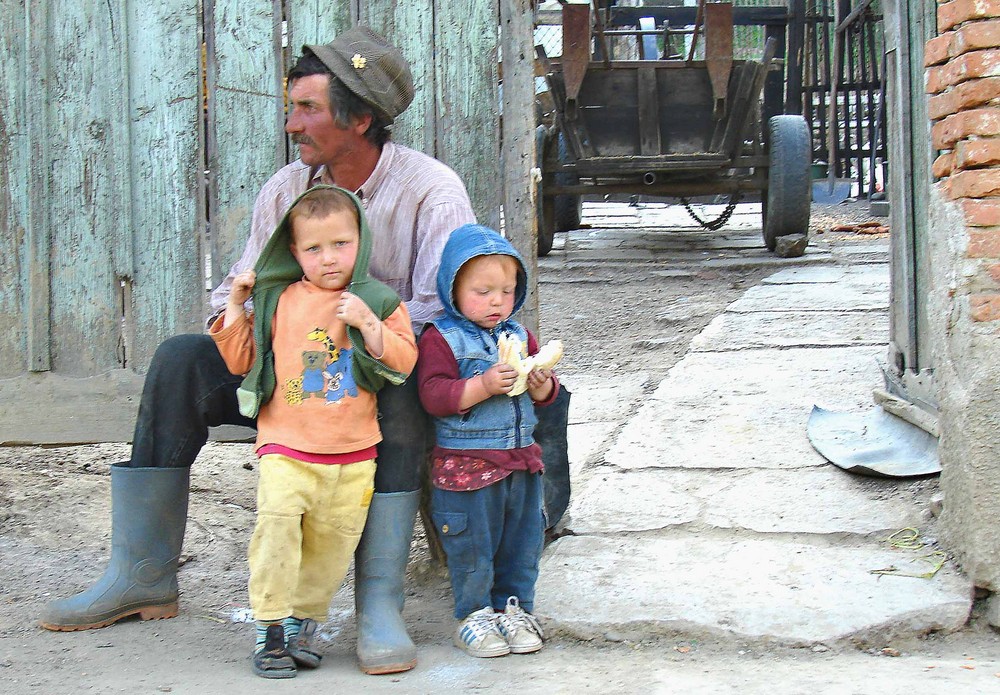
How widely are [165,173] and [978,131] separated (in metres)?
2.20

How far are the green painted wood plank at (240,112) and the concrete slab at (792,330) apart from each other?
2748 millimetres

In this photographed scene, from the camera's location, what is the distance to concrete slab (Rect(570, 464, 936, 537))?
132 inches

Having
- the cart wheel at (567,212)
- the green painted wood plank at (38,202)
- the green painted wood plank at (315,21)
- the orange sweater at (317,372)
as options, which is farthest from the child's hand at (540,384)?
the cart wheel at (567,212)

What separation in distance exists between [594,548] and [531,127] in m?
1.19

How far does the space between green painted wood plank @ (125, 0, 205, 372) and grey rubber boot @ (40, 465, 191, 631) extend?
2.40 ft

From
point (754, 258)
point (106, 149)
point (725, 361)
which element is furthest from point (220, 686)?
point (754, 258)

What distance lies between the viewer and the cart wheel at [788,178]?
29.1 feet

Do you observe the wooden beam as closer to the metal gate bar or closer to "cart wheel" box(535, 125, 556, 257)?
"cart wheel" box(535, 125, 556, 257)

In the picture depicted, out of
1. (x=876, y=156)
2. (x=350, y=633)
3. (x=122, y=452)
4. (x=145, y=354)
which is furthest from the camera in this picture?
(x=876, y=156)

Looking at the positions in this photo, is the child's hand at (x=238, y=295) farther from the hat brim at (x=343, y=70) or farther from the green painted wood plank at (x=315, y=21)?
the green painted wood plank at (x=315, y=21)

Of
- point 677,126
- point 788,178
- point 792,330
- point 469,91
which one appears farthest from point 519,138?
point 677,126

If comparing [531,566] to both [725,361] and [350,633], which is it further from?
[725,361]

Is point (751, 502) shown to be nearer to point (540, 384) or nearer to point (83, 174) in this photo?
point (540, 384)

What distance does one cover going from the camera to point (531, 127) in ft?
11.0
